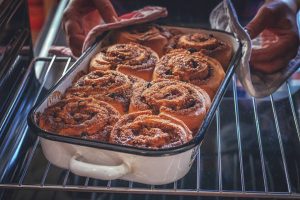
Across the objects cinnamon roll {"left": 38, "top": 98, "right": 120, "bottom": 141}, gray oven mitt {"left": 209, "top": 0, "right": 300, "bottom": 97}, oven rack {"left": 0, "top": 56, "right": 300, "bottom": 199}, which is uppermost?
cinnamon roll {"left": 38, "top": 98, "right": 120, "bottom": 141}

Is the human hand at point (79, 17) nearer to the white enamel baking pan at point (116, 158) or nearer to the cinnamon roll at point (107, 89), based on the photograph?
the cinnamon roll at point (107, 89)

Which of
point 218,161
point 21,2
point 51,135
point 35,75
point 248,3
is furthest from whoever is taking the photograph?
point 248,3

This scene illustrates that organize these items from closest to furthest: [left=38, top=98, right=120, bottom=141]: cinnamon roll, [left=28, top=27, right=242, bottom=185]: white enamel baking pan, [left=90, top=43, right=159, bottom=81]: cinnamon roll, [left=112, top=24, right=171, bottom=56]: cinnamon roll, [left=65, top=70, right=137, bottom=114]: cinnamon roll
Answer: [left=28, top=27, right=242, bottom=185]: white enamel baking pan, [left=38, top=98, right=120, bottom=141]: cinnamon roll, [left=65, top=70, right=137, bottom=114]: cinnamon roll, [left=90, top=43, right=159, bottom=81]: cinnamon roll, [left=112, top=24, right=171, bottom=56]: cinnamon roll

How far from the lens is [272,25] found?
1304 mm

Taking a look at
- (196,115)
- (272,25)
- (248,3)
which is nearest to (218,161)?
(196,115)

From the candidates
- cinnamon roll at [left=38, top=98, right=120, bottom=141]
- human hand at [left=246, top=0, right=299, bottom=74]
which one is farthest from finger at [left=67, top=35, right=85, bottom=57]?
human hand at [left=246, top=0, right=299, bottom=74]

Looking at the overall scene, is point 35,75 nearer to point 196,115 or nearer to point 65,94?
point 65,94

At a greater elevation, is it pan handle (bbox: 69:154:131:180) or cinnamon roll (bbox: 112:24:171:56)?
pan handle (bbox: 69:154:131:180)

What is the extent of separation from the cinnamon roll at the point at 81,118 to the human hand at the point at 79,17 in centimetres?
35

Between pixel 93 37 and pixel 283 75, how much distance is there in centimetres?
51

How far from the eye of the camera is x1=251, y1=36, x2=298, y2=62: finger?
127cm

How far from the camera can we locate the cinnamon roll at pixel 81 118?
0.95 meters

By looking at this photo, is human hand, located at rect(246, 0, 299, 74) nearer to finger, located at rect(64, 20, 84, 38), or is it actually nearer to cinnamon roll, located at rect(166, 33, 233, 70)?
cinnamon roll, located at rect(166, 33, 233, 70)

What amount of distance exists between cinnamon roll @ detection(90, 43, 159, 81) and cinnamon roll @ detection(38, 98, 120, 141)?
0.17 meters
